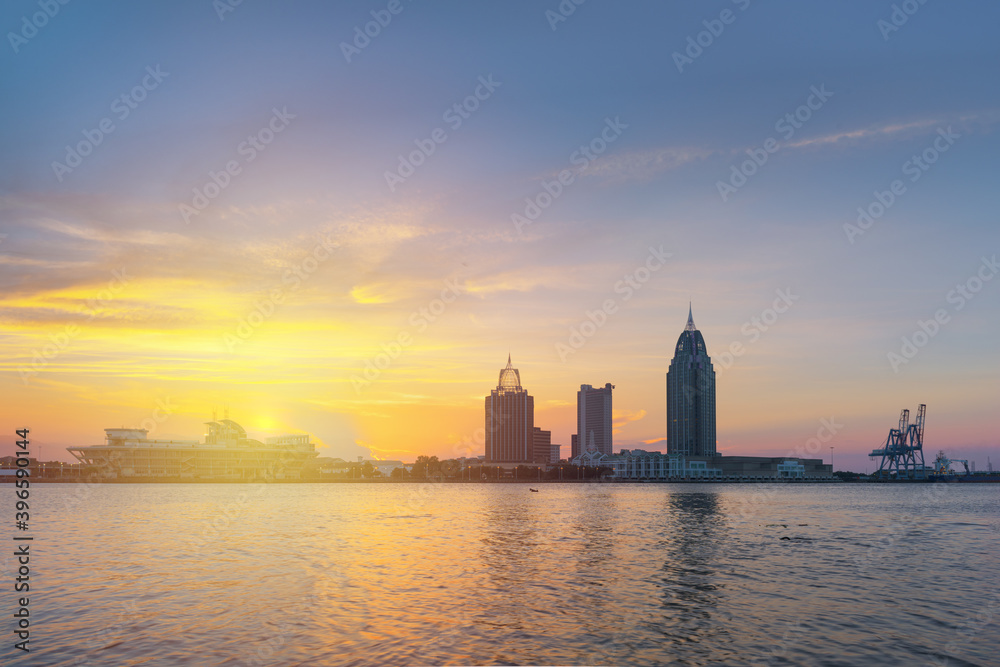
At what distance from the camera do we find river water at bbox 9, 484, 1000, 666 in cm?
2811

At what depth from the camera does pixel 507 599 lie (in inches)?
1519

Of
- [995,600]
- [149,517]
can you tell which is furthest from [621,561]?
[149,517]

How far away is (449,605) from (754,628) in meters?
15.7

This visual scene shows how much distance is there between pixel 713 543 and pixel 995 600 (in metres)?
31.1

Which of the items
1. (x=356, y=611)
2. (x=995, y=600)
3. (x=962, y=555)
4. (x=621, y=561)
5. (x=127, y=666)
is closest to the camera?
(x=127, y=666)

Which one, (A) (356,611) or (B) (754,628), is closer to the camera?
(B) (754,628)

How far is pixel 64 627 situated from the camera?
31.7 meters

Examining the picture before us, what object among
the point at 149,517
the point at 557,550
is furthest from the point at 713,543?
the point at 149,517

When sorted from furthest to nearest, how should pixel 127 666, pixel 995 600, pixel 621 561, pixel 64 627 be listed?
pixel 621 561
pixel 995 600
pixel 64 627
pixel 127 666

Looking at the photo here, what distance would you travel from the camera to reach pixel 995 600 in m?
39.6

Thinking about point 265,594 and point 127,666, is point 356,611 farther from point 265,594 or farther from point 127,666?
point 127,666

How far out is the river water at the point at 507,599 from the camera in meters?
28.1

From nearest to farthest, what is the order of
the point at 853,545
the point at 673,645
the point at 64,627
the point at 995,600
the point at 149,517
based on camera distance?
the point at 673,645 < the point at 64,627 < the point at 995,600 < the point at 853,545 < the point at 149,517

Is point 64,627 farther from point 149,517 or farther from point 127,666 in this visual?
point 149,517
